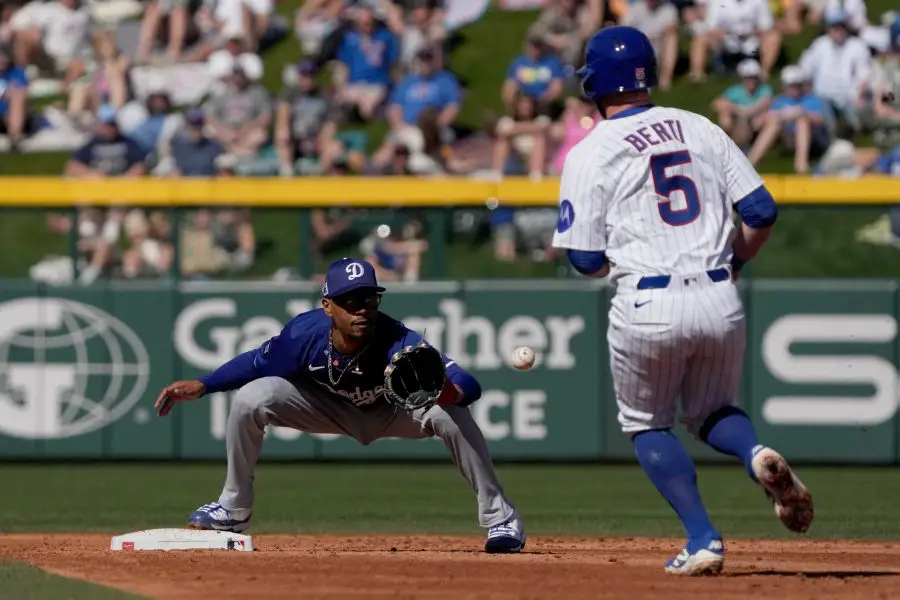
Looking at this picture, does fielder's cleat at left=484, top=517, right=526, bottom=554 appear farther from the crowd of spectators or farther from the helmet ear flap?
the crowd of spectators

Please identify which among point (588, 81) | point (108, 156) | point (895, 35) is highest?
point (895, 35)

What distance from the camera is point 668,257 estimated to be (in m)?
5.53

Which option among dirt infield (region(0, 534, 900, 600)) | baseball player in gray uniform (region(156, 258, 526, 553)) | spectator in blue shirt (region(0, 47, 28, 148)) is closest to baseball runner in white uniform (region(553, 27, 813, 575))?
dirt infield (region(0, 534, 900, 600))

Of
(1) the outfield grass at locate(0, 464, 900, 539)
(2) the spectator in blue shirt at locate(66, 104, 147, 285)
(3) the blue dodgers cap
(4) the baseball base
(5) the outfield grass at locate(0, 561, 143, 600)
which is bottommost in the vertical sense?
(1) the outfield grass at locate(0, 464, 900, 539)

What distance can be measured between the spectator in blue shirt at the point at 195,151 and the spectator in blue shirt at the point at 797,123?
416 centimetres

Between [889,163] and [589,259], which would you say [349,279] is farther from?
[889,163]

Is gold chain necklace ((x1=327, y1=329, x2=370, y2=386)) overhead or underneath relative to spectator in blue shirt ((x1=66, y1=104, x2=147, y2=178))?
underneath

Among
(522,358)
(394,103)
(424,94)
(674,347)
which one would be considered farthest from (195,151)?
(674,347)

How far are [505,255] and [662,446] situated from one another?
6595 mm

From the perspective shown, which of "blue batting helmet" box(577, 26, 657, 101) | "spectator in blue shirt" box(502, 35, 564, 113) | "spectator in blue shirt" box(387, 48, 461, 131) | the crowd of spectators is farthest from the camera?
"spectator in blue shirt" box(387, 48, 461, 131)

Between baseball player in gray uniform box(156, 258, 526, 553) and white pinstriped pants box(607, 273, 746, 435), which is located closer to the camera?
white pinstriped pants box(607, 273, 746, 435)

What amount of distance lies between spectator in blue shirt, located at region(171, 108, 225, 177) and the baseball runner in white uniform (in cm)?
796

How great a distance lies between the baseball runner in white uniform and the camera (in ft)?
18.1

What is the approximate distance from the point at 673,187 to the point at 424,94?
28.8 feet
